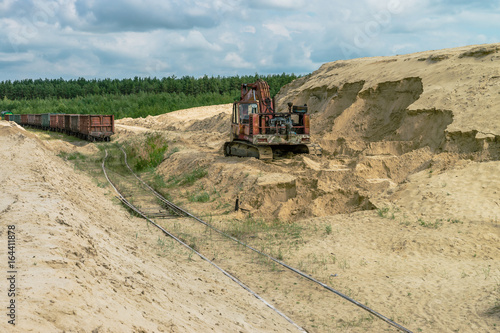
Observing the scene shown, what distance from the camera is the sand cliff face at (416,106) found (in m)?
18.0

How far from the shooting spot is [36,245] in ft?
26.2

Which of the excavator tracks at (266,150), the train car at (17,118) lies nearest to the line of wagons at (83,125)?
the train car at (17,118)

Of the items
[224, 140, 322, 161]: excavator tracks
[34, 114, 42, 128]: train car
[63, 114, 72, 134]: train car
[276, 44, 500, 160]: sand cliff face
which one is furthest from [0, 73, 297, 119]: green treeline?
[224, 140, 322, 161]: excavator tracks

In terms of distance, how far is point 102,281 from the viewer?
7156mm

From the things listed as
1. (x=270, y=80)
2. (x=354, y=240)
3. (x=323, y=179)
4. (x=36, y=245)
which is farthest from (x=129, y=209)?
(x=270, y=80)

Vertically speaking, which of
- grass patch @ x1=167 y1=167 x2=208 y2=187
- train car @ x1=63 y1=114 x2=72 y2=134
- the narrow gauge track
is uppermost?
train car @ x1=63 y1=114 x2=72 y2=134

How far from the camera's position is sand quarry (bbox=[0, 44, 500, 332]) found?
23.5 feet

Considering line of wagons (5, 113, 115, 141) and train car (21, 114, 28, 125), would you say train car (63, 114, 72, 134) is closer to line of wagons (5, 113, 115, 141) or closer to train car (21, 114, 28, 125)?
line of wagons (5, 113, 115, 141)

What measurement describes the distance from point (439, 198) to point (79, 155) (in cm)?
2472

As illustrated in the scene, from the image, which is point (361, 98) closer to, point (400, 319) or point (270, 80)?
point (400, 319)

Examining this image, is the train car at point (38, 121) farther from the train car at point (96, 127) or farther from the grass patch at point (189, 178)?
the grass patch at point (189, 178)

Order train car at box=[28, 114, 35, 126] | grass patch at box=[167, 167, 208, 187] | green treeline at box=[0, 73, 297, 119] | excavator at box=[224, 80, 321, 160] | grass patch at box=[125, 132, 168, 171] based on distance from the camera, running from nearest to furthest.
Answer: excavator at box=[224, 80, 321, 160] → grass patch at box=[167, 167, 208, 187] → grass patch at box=[125, 132, 168, 171] → train car at box=[28, 114, 35, 126] → green treeline at box=[0, 73, 297, 119]

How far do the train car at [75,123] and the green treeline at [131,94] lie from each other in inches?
935

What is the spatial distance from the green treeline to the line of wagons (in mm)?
18663
